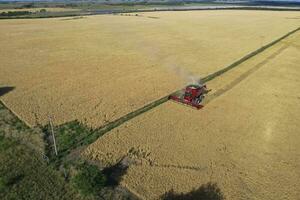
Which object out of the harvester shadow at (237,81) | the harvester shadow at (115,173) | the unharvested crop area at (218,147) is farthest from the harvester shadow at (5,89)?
the harvester shadow at (237,81)

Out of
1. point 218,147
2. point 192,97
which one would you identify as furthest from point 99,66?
point 218,147

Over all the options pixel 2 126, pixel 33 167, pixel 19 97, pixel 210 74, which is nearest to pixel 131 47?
pixel 210 74

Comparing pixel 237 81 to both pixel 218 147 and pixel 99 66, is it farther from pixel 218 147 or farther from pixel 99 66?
pixel 99 66

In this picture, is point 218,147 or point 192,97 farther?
point 192,97

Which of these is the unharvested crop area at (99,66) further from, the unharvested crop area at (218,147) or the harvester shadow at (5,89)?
the unharvested crop area at (218,147)

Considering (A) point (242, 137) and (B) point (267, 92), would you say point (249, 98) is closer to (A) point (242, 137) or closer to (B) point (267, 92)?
(B) point (267, 92)

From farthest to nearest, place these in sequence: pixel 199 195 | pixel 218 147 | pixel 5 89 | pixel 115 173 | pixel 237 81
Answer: pixel 237 81
pixel 5 89
pixel 218 147
pixel 115 173
pixel 199 195

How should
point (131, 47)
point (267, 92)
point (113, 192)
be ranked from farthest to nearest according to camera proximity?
point (131, 47) → point (267, 92) → point (113, 192)
